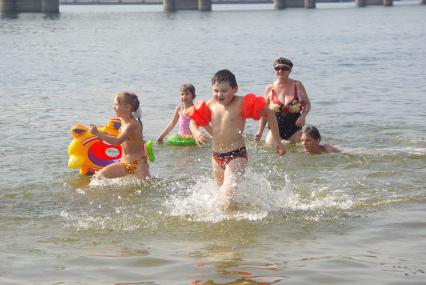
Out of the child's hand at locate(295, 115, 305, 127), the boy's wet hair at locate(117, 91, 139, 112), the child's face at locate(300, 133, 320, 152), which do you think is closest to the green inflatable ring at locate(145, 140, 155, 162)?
the boy's wet hair at locate(117, 91, 139, 112)

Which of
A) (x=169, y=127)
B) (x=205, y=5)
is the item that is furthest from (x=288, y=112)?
(x=205, y=5)

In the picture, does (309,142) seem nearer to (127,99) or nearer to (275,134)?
(127,99)

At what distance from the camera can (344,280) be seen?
5.77 metres

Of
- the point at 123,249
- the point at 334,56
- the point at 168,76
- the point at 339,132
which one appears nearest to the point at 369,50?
the point at 334,56

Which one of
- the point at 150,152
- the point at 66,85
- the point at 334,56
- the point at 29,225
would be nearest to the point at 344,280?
the point at 29,225

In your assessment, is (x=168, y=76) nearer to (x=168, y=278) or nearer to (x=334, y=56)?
(x=334, y=56)

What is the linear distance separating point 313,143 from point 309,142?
52mm

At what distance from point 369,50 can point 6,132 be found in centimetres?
2126

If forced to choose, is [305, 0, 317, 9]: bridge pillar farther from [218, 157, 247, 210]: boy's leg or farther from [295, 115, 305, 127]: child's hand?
[218, 157, 247, 210]: boy's leg

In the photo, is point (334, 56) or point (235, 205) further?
point (334, 56)

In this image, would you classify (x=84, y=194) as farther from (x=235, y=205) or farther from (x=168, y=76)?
(x=168, y=76)

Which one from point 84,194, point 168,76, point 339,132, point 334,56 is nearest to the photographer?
point 84,194

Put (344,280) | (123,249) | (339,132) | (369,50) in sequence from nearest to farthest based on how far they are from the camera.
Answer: (344,280), (123,249), (339,132), (369,50)

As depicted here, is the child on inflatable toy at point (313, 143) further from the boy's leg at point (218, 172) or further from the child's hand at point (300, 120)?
the boy's leg at point (218, 172)
